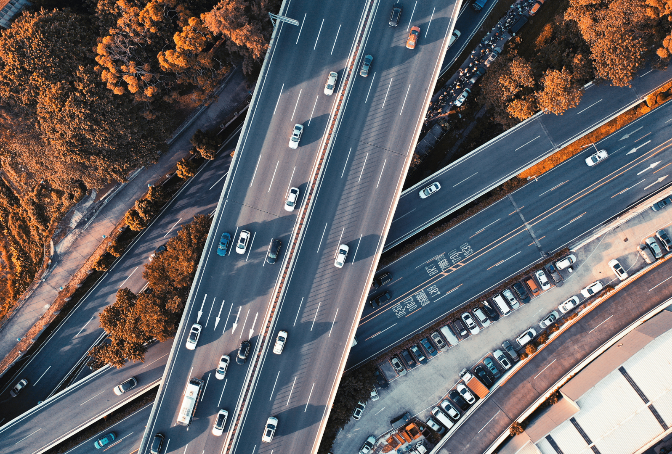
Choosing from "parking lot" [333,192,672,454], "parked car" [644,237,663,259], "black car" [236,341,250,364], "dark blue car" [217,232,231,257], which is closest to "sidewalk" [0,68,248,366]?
"dark blue car" [217,232,231,257]

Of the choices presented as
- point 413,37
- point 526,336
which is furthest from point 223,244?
point 526,336

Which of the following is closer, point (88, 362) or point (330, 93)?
point (330, 93)

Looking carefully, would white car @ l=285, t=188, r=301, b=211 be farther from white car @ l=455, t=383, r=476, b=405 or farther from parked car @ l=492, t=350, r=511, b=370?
parked car @ l=492, t=350, r=511, b=370

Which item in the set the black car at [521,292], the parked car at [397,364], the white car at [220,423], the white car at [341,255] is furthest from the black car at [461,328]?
the white car at [220,423]

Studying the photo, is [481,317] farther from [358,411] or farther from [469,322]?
[358,411]

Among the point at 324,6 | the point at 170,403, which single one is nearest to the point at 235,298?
the point at 170,403

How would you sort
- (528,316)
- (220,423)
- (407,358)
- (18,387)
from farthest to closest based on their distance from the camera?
1. (528,316)
2. (407,358)
3. (18,387)
4. (220,423)

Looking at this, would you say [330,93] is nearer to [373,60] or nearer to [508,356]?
[373,60]
